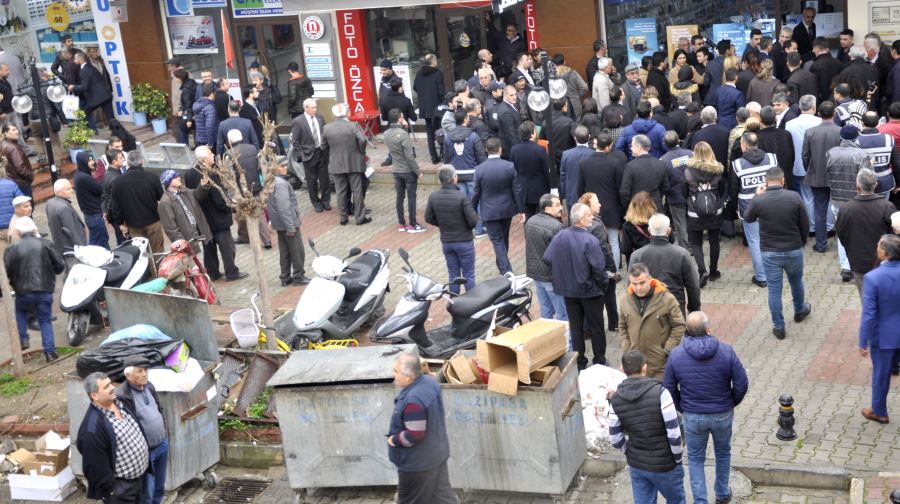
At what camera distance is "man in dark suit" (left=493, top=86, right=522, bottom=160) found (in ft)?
56.2

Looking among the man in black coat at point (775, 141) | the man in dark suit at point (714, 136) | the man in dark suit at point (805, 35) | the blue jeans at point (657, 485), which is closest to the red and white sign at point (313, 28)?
the man in dark suit at point (805, 35)

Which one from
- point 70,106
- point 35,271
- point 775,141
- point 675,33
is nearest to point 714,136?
point 775,141

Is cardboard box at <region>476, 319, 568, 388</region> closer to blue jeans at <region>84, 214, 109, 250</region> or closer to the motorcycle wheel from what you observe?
the motorcycle wheel

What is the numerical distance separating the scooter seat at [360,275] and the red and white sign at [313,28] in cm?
976

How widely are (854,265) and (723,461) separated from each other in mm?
3361

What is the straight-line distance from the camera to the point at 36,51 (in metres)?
25.7

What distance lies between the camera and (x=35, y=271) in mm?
13844

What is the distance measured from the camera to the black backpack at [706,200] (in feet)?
44.2

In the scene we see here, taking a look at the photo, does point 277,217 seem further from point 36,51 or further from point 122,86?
point 36,51

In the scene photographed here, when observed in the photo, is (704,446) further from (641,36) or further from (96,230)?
(641,36)

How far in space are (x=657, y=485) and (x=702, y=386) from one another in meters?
0.79

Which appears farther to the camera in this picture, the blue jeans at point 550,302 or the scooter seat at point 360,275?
the scooter seat at point 360,275

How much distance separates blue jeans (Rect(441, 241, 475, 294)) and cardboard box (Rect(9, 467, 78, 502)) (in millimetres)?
4718

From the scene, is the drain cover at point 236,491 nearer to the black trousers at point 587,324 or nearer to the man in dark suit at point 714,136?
the black trousers at point 587,324
